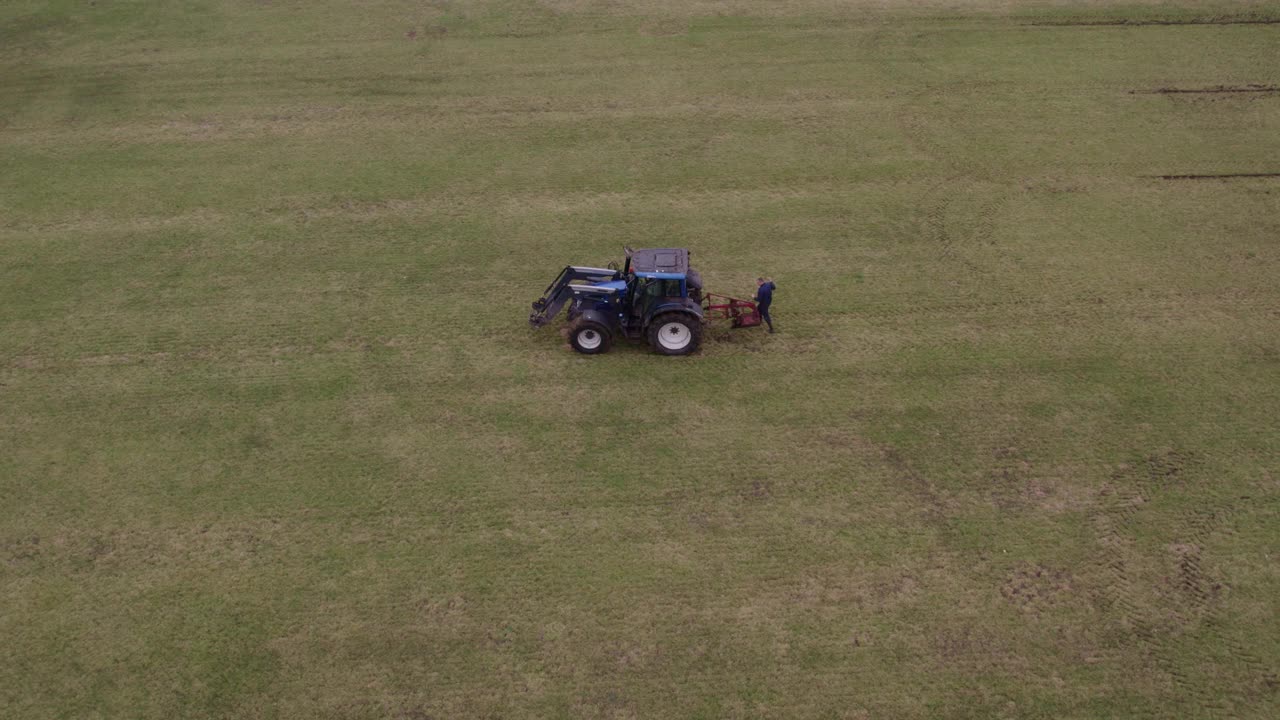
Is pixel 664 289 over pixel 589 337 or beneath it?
over

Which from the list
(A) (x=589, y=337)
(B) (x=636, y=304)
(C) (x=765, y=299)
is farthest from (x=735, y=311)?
(A) (x=589, y=337)

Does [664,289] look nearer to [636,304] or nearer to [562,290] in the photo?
[636,304]

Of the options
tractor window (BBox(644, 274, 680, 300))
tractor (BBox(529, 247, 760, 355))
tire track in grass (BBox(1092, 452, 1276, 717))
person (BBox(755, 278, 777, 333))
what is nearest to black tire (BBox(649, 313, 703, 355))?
tractor (BBox(529, 247, 760, 355))

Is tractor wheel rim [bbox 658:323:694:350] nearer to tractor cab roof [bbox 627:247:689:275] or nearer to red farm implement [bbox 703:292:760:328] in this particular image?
red farm implement [bbox 703:292:760:328]

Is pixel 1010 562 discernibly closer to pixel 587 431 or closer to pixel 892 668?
Answer: pixel 892 668

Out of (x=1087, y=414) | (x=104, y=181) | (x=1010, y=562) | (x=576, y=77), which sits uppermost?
(x=576, y=77)

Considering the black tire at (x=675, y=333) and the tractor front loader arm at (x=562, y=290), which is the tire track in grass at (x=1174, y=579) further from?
the tractor front loader arm at (x=562, y=290)

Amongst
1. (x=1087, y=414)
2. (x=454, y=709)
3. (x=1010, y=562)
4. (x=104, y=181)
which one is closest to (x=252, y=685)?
(x=454, y=709)
